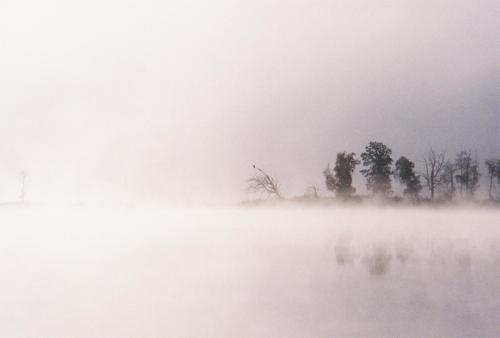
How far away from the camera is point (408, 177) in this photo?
30.1 m

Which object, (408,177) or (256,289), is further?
(408,177)

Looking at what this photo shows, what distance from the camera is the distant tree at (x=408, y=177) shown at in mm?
29703

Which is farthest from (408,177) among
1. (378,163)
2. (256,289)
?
(256,289)

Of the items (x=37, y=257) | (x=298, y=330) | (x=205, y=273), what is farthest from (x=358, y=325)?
(x=37, y=257)

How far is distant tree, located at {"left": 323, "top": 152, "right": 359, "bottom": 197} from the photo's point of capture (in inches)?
1119

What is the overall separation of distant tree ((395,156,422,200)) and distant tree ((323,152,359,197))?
3.46 m

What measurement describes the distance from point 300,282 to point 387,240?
33.7 ft

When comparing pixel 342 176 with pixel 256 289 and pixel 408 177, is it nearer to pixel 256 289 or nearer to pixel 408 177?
pixel 408 177

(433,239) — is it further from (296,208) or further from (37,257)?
(37,257)

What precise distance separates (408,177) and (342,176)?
4.98m

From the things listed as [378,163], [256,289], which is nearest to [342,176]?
[378,163]

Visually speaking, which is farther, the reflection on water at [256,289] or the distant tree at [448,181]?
the distant tree at [448,181]

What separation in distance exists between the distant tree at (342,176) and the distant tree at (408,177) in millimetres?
3460

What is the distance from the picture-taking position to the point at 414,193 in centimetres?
3055
